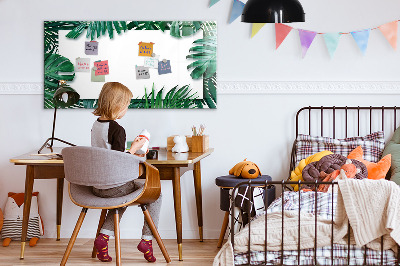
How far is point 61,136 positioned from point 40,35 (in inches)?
29.3

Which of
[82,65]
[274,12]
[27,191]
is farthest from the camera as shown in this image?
[82,65]

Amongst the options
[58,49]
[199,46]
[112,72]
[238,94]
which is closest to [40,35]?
[58,49]

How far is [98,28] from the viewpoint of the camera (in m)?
4.48

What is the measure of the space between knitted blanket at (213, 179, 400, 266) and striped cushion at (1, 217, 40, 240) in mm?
1799

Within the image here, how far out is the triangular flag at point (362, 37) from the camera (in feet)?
14.4

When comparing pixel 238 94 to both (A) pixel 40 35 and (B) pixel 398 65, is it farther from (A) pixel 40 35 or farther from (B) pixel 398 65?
(A) pixel 40 35

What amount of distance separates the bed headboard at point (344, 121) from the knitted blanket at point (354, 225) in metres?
1.47

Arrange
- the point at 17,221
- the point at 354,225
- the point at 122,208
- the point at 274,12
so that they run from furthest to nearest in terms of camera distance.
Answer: the point at 17,221, the point at 122,208, the point at 274,12, the point at 354,225

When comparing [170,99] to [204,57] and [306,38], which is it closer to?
[204,57]

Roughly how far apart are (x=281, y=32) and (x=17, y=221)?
229 centimetres

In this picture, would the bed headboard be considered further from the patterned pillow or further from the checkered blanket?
the checkered blanket

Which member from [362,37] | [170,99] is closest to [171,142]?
[170,99]

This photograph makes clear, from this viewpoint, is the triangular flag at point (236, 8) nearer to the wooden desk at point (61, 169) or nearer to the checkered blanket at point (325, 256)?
the wooden desk at point (61, 169)

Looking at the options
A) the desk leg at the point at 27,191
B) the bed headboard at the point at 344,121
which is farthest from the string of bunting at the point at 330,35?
the desk leg at the point at 27,191
